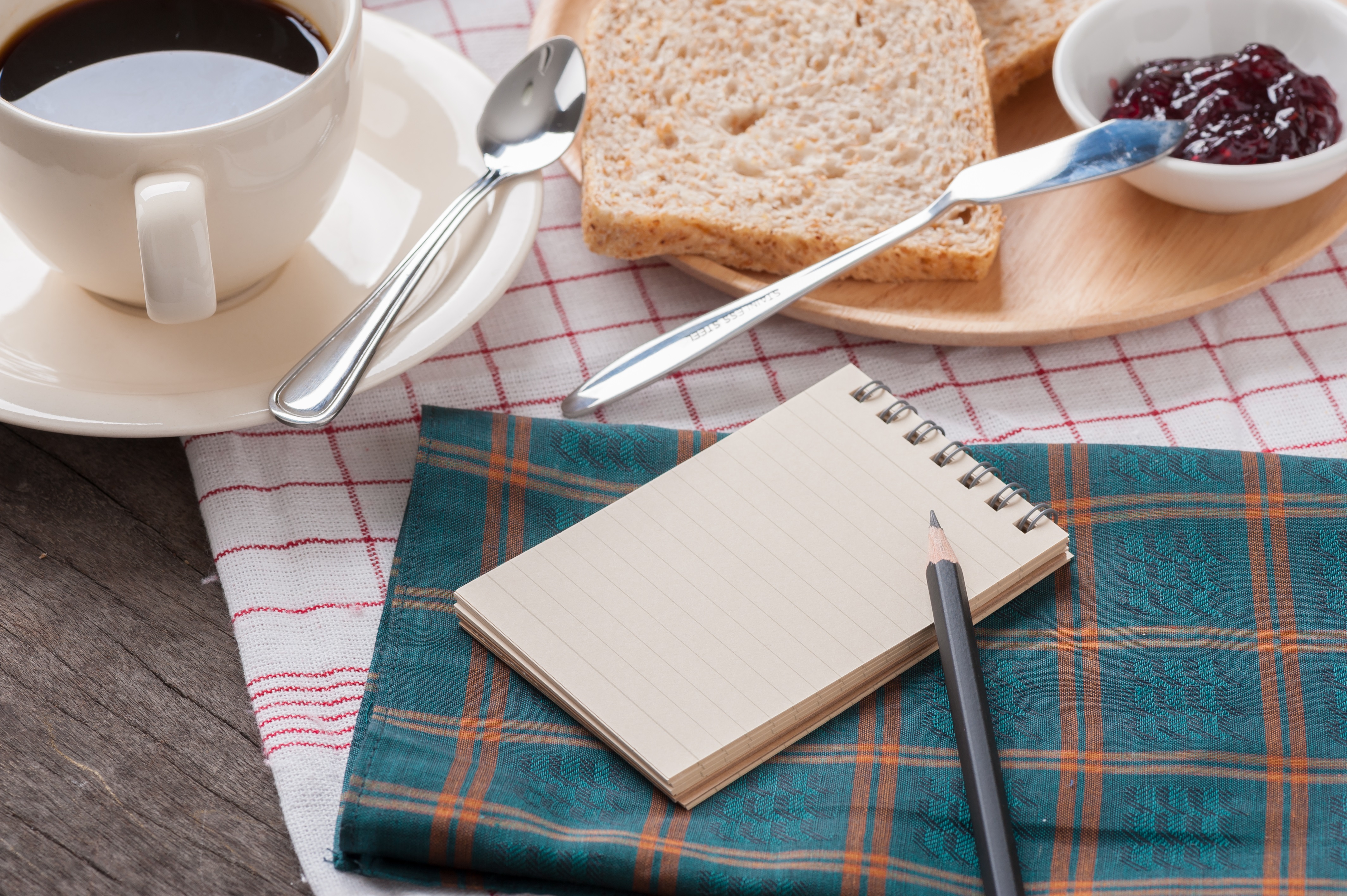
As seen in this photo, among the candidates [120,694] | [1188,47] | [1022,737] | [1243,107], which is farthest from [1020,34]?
[120,694]

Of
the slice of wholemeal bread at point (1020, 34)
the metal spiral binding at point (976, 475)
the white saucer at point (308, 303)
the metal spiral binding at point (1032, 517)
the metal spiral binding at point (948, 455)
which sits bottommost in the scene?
the metal spiral binding at point (1032, 517)

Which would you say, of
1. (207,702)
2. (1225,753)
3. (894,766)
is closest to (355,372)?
(207,702)

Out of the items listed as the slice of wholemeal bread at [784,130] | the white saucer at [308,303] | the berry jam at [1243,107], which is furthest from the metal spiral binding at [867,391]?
the berry jam at [1243,107]

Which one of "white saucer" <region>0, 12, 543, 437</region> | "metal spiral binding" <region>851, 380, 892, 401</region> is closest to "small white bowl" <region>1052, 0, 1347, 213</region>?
"metal spiral binding" <region>851, 380, 892, 401</region>

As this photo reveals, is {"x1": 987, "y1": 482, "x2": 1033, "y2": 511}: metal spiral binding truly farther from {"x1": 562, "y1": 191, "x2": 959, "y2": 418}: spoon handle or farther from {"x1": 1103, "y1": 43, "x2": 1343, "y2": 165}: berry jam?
{"x1": 1103, "y1": 43, "x2": 1343, "y2": 165}: berry jam

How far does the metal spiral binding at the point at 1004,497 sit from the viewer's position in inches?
35.9

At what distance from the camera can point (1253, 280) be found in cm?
117

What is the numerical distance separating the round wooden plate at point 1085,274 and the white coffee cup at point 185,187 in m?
0.36

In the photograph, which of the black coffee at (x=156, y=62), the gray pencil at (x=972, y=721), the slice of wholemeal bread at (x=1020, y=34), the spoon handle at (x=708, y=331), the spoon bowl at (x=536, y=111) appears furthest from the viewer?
the slice of wholemeal bread at (x=1020, y=34)

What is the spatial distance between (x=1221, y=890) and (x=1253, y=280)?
2.20 feet

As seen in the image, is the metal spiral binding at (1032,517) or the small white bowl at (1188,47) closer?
the metal spiral binding at (1032,517)

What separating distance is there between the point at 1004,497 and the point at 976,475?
29 millimetres

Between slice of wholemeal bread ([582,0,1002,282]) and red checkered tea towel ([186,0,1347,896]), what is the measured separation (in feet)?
0.27

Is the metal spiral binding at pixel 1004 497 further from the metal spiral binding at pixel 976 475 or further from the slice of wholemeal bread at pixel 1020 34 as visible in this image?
→ the slice of wholemeal bread at pixel 1020 34
